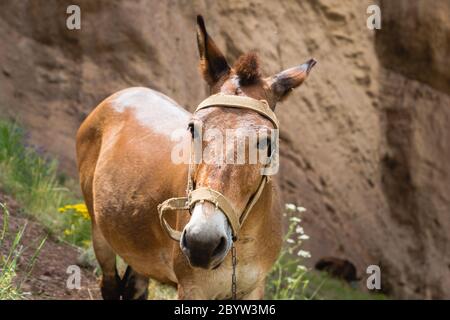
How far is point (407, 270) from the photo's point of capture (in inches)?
354

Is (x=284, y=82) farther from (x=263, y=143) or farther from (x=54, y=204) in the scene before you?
(x=54, y=204)

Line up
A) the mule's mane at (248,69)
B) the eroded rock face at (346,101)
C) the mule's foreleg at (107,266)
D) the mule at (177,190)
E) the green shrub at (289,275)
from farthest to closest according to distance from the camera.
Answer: the eroded rock face at (346,101), the green shrub at (289,275), the mule's foreleg at (107,266), the mule's mane at (248,69), the mule at (177,190)

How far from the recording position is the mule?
3.50 m

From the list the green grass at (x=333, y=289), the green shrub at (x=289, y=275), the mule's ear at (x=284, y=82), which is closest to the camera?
the mule's ear at (x=284, y=82)

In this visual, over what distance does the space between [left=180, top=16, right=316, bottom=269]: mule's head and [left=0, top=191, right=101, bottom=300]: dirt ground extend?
2227 mm

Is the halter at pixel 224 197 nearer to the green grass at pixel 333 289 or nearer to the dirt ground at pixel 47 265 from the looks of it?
the dirt ground at pixel 47 265

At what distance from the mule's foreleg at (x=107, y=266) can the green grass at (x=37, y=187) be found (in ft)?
4.91

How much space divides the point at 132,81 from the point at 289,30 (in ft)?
6.19

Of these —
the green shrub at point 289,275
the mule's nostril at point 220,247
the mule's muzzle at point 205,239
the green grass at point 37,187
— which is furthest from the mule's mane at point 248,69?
the green grass at point 37,187

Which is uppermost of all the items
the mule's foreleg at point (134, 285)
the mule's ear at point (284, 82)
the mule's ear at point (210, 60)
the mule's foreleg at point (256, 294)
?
the mule's ear at point (210, 60)

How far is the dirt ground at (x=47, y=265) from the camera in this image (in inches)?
224

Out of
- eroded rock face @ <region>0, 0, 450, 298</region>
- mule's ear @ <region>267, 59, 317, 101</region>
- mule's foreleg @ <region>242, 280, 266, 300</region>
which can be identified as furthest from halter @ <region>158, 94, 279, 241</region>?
eroded rock face @ <region>0, 0, 450, 298</region>
